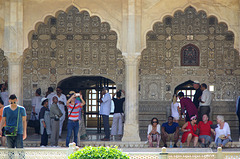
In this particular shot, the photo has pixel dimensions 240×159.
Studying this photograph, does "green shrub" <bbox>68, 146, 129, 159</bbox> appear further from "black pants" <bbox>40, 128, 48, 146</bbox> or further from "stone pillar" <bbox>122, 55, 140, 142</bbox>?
"stone pillar" <bbox>122, 55, 140, 142</bbox>

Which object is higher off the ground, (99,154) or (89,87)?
(89,87)

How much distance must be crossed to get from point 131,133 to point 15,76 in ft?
11.2

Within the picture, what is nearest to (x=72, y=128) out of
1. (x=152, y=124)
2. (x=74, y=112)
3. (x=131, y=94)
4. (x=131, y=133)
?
(x=74, y=112)

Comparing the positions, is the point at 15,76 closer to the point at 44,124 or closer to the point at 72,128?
the point at 44,124

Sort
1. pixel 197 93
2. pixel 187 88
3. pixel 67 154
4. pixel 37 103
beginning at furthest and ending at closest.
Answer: pixel 187 88
pixel 37 103
pixel 197 93
pixel 67 154

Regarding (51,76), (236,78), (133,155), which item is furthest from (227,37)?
(133,155)

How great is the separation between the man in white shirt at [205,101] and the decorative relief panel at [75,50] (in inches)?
134

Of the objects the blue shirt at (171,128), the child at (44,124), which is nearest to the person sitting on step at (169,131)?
the blue shirt at (171,128)

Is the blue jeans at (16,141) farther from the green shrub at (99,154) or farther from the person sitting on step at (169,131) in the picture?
the person sitting on step at (169,131)

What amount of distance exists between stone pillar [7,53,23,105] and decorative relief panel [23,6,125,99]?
311 cm

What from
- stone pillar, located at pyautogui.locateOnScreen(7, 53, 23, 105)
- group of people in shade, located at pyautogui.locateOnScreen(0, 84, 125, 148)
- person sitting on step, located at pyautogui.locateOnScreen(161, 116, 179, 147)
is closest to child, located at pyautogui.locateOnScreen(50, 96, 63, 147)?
group of people in shade, located at pyautogui.locateOnScreen(0, 84, 125, 148)

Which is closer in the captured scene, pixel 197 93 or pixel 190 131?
pixel 190 131

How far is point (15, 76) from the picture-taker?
1491 centimetres

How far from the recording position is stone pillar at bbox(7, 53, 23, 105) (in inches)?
585
